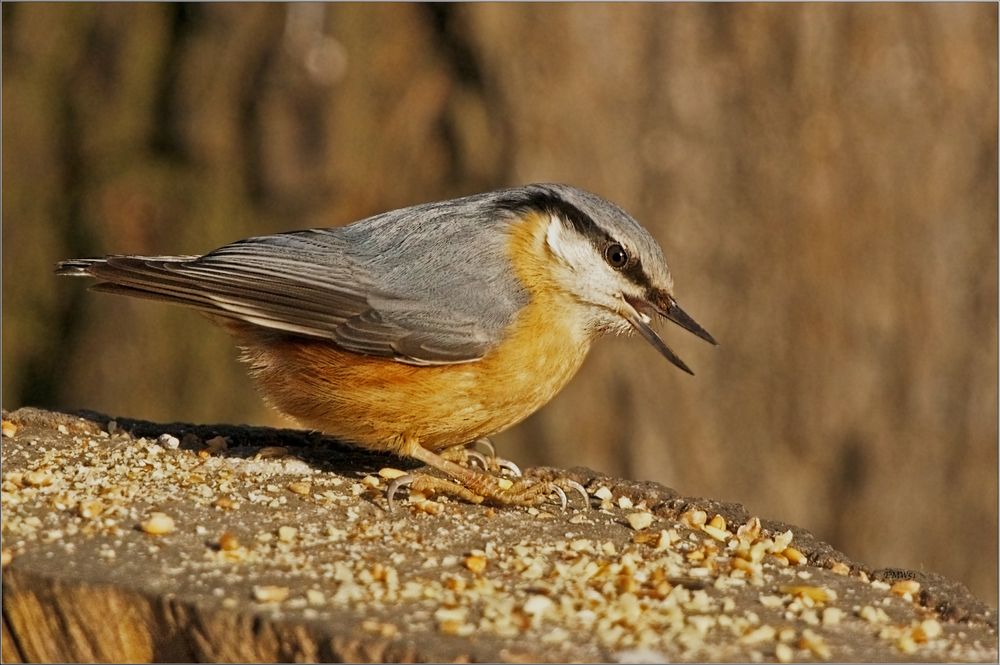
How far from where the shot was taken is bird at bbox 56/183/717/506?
13.2ft

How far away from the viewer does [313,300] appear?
163 inches

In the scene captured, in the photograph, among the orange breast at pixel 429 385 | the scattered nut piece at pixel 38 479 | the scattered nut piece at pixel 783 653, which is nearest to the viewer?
the scattered nut piece at pixel 783 653

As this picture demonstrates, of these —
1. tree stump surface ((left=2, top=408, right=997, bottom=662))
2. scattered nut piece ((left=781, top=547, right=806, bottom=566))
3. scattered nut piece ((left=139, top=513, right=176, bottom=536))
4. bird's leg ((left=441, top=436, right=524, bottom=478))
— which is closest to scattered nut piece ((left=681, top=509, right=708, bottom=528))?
tree stump surface ((left=2, top=408, right=997, bottom=662))

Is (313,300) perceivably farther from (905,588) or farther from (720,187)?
(720,187)

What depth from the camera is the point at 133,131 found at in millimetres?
7062

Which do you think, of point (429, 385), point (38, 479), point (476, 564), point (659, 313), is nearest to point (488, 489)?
point (429, 385)

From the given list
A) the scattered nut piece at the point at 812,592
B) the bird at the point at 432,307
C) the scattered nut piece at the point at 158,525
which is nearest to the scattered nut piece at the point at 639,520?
the bird at the point at 432,307

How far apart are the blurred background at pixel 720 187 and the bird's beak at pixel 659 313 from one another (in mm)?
2282

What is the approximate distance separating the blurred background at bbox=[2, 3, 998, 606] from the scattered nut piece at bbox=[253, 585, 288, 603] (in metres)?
3.84

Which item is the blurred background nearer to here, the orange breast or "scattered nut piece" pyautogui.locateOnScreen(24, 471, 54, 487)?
the orange breast

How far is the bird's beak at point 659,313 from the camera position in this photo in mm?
4188

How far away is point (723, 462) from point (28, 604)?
174 inches

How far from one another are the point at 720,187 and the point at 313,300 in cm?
303

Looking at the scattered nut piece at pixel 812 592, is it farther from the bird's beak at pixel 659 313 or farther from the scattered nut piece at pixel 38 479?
Answer: the scattered nut piece at pixel 38 479
